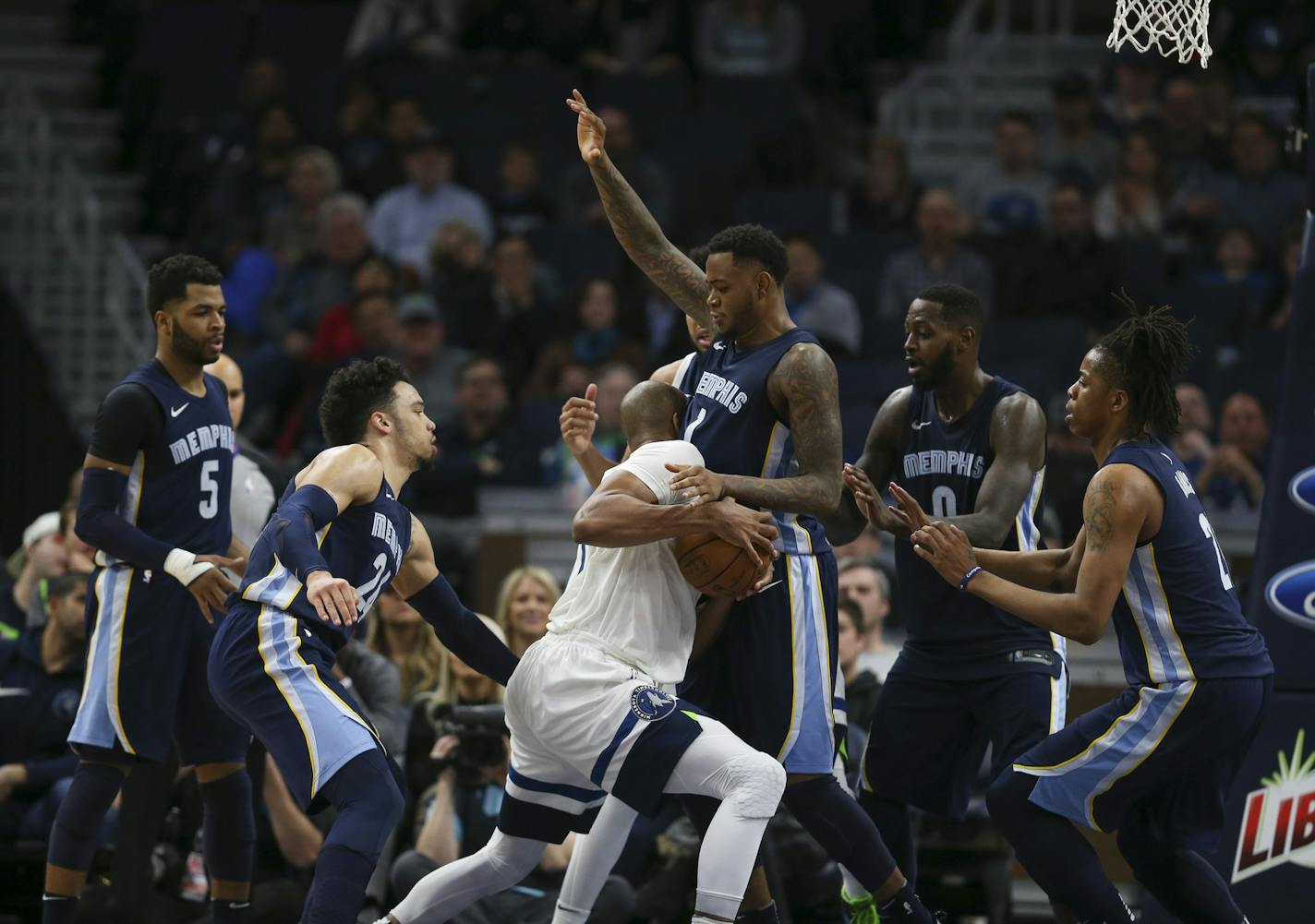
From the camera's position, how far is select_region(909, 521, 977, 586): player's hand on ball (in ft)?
18.9

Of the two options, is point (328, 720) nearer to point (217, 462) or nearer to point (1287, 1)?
point (217, 462)

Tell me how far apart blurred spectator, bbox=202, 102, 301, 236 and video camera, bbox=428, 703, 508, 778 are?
6.72 meters

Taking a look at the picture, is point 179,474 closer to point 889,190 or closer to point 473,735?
point 473,735

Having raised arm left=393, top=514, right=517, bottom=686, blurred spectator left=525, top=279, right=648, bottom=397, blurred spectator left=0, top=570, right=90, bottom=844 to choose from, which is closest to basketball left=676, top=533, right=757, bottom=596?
raised arm left=393, top=514, right=517, bottom=686

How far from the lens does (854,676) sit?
27.7ft

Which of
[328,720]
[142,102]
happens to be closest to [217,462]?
[328,720]

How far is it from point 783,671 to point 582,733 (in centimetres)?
78

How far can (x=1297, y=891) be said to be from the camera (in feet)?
22.1

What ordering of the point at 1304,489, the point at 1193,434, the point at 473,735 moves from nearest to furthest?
1. the point at 1304,489
2. the point at 473,735
3. the point at 1193,434

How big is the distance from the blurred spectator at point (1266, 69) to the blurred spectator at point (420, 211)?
5906 millimetres

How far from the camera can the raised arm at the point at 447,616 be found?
6.11m

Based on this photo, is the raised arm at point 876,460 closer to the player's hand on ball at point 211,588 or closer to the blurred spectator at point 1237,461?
the player's hand on ball at point 211,588

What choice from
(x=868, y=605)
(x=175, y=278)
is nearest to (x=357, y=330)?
(x=868, y=605)

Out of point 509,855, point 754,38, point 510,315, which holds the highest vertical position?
point 754,38
